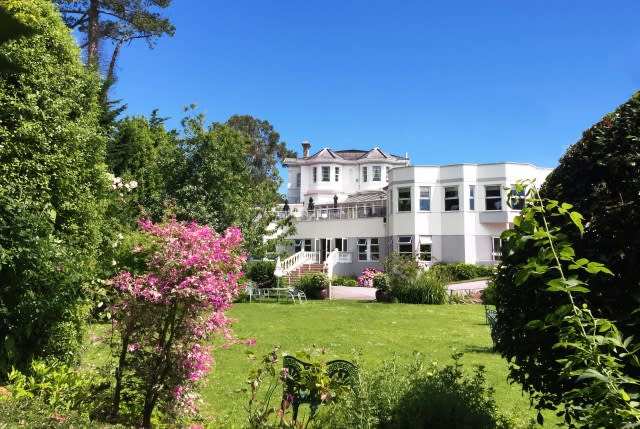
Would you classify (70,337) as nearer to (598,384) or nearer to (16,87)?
(16,87)

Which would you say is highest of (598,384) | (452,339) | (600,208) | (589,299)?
(600,208)

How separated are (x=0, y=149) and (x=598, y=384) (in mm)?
6988

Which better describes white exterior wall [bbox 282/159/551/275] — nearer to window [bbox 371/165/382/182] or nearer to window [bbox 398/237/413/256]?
window [bbox 398/237/413/256]

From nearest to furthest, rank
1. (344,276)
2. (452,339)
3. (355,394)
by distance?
(355,394) → (452,339) → (344,276)

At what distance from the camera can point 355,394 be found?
14.1ft

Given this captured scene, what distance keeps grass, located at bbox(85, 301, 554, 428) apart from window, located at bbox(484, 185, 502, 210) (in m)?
14.2

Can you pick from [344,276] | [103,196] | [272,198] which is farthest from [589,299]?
[344,276]

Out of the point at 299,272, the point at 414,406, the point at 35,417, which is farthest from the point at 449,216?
the point at 35,417

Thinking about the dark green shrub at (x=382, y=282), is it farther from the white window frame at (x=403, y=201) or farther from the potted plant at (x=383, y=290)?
the white window frame at (x=403, y=201)

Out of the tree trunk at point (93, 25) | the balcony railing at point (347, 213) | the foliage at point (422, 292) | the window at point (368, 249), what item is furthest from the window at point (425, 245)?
the tree trunk at point (93, 25)

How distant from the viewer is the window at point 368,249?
36.7m

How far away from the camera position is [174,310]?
4395 mm

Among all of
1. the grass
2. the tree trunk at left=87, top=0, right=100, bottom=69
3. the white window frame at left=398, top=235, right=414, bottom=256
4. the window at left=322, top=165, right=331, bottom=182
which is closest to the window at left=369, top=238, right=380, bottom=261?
the white window frame at left=398, top=235, right=414, bottom=256

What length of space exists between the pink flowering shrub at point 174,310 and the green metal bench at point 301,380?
72 centimetres
